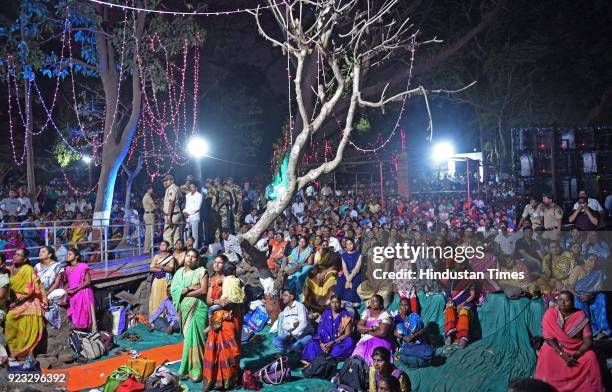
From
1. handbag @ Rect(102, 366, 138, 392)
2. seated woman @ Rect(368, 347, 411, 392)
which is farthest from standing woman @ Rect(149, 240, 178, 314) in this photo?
seated woman @ Rect(368, 347, 411, 392)

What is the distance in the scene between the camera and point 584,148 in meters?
12.5

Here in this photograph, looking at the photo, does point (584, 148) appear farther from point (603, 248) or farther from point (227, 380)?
point (227, 380)

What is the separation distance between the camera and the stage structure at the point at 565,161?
12.4m

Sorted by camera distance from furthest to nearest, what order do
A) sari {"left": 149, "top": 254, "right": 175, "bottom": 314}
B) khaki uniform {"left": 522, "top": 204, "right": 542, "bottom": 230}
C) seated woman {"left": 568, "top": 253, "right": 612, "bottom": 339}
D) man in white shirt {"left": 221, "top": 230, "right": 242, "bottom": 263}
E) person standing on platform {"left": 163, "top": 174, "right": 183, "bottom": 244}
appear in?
man in white shirt {"left": 221, "top": 230, "right": 242, "bottom": 263}
person standing on platform {"left": 163, "top": 174, "right": 183, "bottom": 244}
khaki uniform {"left": 522, "top": 204, "right": 542, "bottom": 230}
sari {"left": 149, "top": 254, "right": 175, "bottom": 314}
seated woman {"left": 568, "top": 253, "right": 612, "bottom": 339}

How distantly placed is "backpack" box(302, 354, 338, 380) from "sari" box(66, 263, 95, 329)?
4.06m

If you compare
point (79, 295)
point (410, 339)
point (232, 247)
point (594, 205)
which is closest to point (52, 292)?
point (79, 295)

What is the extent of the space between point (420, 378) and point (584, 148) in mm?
7327

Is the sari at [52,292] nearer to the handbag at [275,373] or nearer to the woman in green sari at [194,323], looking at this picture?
the woman in green sari at [194,323]

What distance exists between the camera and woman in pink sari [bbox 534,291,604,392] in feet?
21.7

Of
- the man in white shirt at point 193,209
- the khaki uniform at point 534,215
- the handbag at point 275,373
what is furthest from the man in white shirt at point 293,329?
the khaki uniform at point 534,215

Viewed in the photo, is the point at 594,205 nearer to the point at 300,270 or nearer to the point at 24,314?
the point at 300,270

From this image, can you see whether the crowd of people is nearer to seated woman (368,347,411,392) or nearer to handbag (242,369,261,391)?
seated woman (368,347,411,392)

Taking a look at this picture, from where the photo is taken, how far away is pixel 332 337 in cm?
892

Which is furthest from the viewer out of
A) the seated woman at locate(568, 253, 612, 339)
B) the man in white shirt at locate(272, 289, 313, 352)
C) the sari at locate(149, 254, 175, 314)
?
the sari at locate(149, 254, 175, 314)
